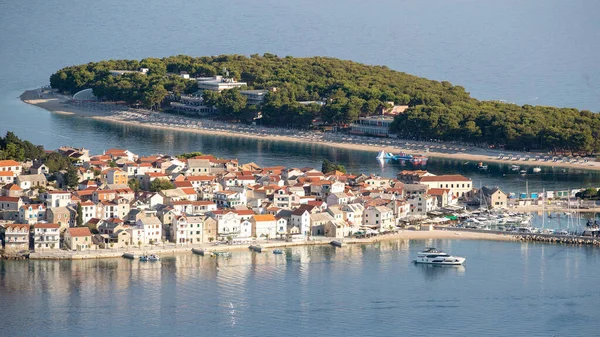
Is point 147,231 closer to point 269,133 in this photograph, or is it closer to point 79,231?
point 79,231

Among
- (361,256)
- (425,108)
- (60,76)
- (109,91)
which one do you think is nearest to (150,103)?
(109,91)

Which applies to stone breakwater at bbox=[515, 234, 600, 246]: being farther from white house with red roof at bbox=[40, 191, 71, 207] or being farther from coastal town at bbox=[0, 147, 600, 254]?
white house with red roof at bbox=[40, 191, 71, 207]

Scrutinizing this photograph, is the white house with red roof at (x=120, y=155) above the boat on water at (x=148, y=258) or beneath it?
above

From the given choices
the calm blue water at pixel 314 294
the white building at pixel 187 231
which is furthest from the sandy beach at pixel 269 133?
the white building at pixel 187 231

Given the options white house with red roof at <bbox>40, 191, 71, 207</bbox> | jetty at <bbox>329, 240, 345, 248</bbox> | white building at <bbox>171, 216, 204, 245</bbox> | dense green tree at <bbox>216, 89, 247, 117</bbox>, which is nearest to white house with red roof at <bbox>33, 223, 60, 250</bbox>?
white house with red roof at <bbox>40, 191, 71, 207</bbox>

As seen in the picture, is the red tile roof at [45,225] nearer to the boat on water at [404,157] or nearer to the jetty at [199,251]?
the jetty at [199,251]

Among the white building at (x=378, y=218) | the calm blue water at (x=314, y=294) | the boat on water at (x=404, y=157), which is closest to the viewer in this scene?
the calm blue water at (x=314, y=294)

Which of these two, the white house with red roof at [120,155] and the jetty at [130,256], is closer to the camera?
the jetty at [130,256]
